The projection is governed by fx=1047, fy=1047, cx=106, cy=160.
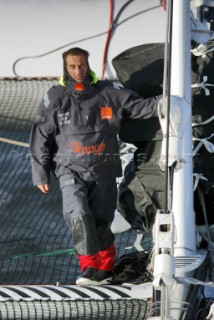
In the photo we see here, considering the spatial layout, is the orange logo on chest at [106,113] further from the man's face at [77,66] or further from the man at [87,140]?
the man's face at [77,66]

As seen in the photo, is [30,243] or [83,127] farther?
[30,243]

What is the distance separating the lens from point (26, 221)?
8836 mm

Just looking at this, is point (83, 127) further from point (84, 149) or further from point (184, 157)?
point (184, 157)

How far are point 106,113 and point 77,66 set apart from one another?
1.12ft

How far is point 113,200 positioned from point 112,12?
26.4 feet

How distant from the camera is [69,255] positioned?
763cm

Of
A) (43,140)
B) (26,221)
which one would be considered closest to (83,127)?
(43,140)

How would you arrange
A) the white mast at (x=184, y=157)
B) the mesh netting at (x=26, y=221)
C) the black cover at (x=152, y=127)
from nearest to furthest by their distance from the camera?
the white mast at (x=184, y=157) < the black cover at (x=152, y=127) < the mesh netting at (x=26, y=221)

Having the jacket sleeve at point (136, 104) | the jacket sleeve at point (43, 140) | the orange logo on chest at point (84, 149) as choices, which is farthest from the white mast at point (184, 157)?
the jacket sleeve at point (43, 140)

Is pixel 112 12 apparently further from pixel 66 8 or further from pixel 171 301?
pixel 171 301

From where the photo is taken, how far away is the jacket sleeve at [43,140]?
6.54m

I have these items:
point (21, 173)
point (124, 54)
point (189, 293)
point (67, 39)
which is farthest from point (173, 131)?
point (67, 39)

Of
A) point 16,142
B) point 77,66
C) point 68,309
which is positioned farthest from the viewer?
point 16,142

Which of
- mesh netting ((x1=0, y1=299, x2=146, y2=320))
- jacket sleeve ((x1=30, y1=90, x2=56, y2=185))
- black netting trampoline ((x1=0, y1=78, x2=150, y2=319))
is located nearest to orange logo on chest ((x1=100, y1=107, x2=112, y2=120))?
jacket sleeve ((x1=30, y1=90, x2=56, y2=185))
